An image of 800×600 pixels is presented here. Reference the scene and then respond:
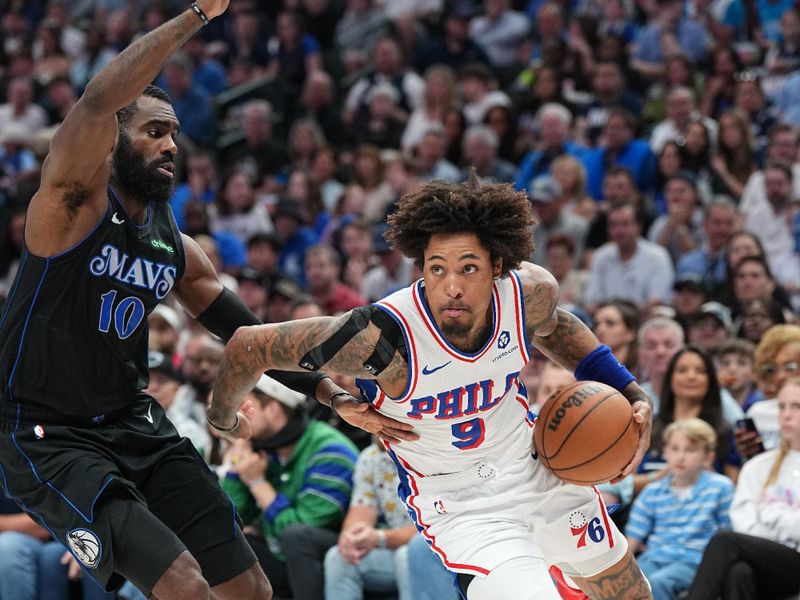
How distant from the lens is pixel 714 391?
6672 millimetres

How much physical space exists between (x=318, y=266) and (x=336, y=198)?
2192 millimetres

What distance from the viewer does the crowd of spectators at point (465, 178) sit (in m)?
6.41

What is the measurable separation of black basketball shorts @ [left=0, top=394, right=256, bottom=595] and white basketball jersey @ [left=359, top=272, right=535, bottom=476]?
713mm

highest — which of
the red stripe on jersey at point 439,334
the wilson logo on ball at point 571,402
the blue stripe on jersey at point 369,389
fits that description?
the red stripe on jersey at point 439,334

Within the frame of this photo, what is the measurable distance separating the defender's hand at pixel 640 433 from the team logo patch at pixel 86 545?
1.87 meters

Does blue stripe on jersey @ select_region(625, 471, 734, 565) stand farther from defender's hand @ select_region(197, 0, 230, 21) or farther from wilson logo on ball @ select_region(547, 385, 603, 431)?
defender's hand @ select_region(197, 0, 230, 21)

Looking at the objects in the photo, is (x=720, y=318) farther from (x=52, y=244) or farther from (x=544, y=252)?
(x=52, y=244)

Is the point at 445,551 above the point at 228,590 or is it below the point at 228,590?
above

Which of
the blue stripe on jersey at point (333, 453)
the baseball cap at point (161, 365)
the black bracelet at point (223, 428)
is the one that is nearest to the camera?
the black bracelet at point (223, 428)

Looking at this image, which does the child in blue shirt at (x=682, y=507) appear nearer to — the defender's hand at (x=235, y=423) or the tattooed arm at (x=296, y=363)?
the tattooed arm at (x=296, y=363)

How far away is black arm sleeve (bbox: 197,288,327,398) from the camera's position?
4809 millimetres

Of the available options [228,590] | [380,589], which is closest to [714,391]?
[380,589]

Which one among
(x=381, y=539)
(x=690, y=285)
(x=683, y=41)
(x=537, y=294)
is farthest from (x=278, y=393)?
(x=683, y=41)

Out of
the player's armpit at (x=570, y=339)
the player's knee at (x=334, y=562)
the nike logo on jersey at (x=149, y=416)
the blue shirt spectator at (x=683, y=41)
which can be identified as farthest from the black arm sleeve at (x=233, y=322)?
the blue shirt spectator at (x=683, y=41)
